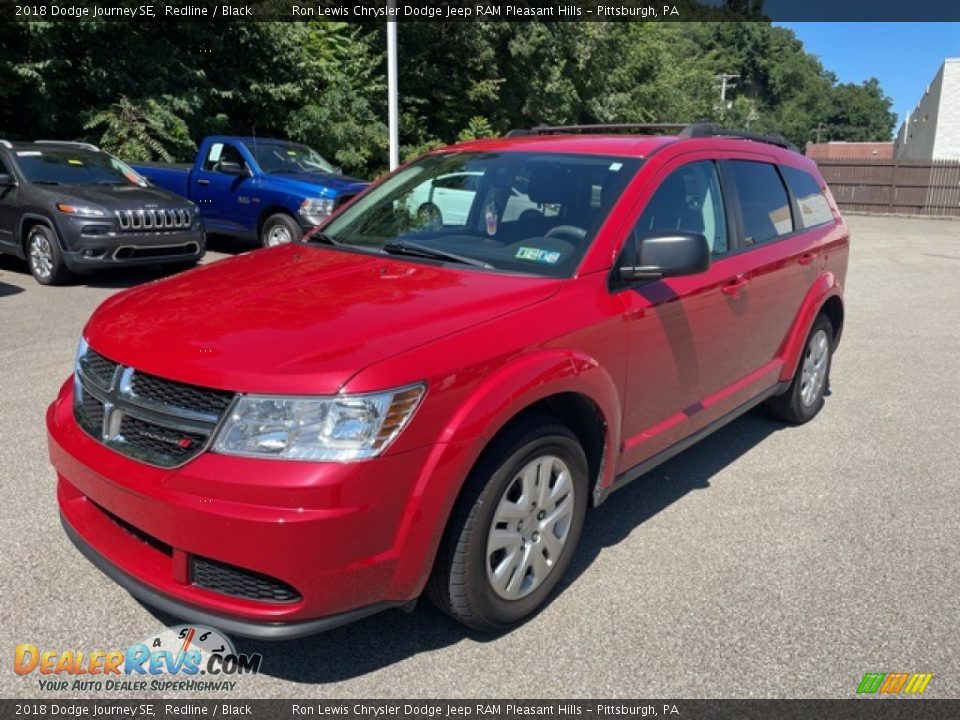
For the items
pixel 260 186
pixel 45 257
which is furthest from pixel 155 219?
pixel 260 186

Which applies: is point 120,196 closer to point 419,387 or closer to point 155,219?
point 155,219

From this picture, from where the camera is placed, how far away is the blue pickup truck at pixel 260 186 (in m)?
11.1

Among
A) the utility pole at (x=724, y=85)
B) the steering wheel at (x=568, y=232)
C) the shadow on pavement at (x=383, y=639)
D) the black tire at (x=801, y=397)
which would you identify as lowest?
the shadow on pavement at (x=383, y=639)

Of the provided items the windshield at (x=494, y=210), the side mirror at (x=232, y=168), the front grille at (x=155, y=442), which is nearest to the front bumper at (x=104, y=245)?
the side mirror at (x=232, y=168)

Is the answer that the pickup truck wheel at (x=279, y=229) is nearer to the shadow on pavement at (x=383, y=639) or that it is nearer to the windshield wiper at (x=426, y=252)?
the windshield wiper at (x=426, y=252)

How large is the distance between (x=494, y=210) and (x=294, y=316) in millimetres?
1394

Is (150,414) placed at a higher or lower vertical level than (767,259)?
lower

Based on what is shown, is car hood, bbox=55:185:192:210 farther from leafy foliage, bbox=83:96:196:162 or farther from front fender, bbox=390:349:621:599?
front fender, bbox=390:349:621:599

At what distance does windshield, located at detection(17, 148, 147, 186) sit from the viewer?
989 centimetres

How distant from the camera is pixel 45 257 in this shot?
958 cm

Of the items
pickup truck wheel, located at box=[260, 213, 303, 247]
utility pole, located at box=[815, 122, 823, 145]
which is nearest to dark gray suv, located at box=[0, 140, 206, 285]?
pickup truck wheel, located at box=[260, 213, 303, 247]

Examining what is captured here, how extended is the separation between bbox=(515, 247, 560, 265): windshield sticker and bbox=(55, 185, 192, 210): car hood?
289 inches

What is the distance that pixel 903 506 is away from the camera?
4277mm

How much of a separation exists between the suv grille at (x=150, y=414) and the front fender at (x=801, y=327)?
140 inches
